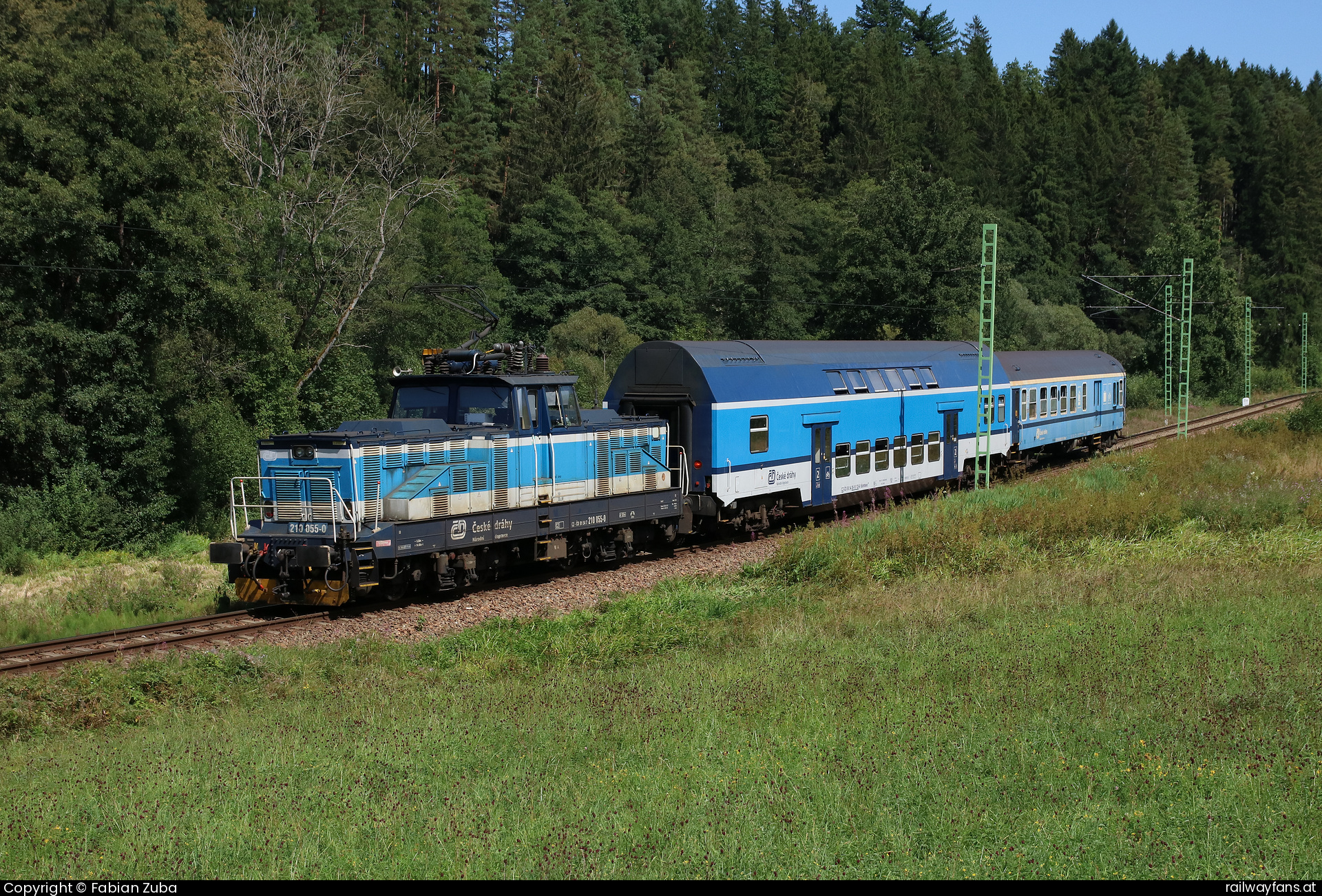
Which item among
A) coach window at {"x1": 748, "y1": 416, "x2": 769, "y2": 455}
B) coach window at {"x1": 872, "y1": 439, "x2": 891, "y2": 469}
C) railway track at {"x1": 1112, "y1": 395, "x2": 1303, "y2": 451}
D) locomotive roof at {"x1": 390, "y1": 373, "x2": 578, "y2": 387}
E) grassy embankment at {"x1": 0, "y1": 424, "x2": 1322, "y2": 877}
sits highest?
locomotive roof at {"x1": 390, "y1": 373, "x2": 578, "y2": 387}

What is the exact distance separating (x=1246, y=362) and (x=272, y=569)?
203 feet

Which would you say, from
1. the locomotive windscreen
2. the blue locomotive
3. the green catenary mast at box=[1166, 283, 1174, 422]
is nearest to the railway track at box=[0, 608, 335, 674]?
the blue locomotive

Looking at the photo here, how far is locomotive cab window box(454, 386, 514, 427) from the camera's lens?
17422 millimetres

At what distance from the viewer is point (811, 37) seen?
358 feet

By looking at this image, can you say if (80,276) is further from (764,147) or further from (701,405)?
(764,147)

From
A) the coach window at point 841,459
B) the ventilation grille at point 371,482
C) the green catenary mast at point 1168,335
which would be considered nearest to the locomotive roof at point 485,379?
the ventilation grille at point 371,482

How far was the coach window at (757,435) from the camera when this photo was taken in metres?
21.5

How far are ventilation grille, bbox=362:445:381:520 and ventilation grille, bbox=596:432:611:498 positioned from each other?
4.49m

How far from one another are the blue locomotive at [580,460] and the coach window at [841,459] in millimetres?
36

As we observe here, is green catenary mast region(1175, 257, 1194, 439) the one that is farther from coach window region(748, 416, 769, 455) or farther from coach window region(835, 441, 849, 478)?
coach window region(748, 416, 769, 455)

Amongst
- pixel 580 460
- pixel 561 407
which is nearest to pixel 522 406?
pixel 561 407

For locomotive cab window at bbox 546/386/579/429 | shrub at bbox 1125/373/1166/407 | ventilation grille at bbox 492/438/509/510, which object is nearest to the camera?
ventilation grille at bbox 492/438/509/510

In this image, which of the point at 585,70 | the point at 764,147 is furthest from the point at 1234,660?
the point at 764,147

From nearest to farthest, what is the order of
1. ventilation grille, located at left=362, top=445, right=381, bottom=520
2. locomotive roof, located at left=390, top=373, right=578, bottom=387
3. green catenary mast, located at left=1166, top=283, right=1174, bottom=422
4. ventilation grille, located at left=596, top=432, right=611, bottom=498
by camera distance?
ventilation grille, located at left=362, top=445, right=381, bottom=520 < locomotive roof, located at left=390, top=373, right=578, bottom=387 < ventilation grille, located at left=596, top=432, right=611, bottom=498 < green catenary mast, located at left=1166, top=283, right=1174, bottom=422
